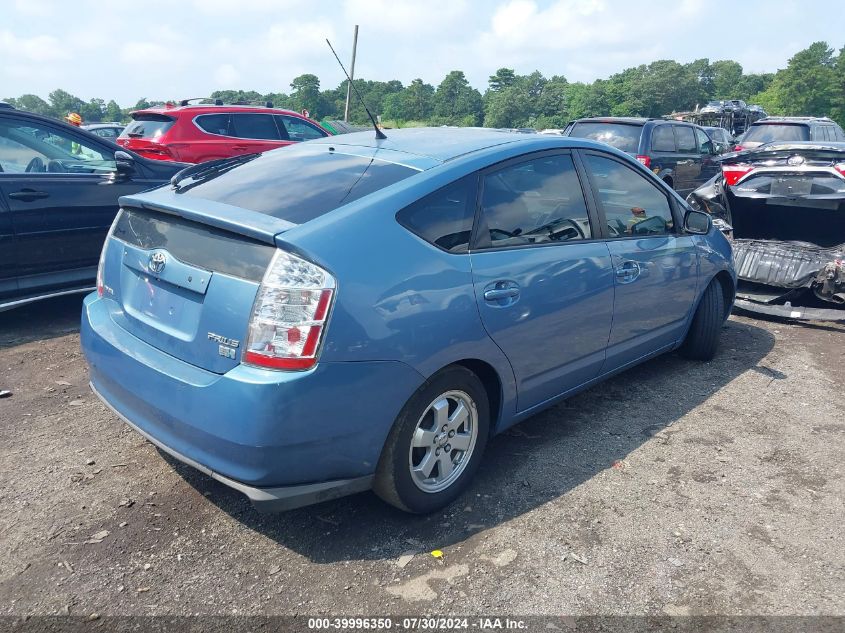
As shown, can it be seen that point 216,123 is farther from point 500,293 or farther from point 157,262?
point 500,293

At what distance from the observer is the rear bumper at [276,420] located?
2.45 metres

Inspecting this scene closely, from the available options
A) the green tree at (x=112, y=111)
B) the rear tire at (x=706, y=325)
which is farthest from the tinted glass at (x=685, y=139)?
the green tree at (x=112, y=111)

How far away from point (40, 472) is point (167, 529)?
0.92 m

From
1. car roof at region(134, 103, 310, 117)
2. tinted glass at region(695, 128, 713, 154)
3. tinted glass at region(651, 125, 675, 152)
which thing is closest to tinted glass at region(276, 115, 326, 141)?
car roof at region(134, 103, 310, 117)

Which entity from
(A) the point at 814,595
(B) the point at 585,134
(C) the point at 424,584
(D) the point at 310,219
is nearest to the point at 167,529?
(C) the point at 424,584

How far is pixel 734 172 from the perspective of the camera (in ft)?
21.9

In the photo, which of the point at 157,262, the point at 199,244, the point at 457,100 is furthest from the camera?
the point at 457,100

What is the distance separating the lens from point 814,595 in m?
2.62

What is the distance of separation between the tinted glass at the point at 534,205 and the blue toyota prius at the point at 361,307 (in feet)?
0.04

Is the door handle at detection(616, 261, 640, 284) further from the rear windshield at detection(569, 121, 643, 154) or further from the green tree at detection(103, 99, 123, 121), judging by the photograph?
the green tree at detection(103, 99, 123, 121)

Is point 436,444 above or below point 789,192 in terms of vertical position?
below

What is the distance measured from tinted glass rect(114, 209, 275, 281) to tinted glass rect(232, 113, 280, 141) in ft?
28.1

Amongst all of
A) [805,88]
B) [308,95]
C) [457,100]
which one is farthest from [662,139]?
[457,100]

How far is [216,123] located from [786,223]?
8.43 m
